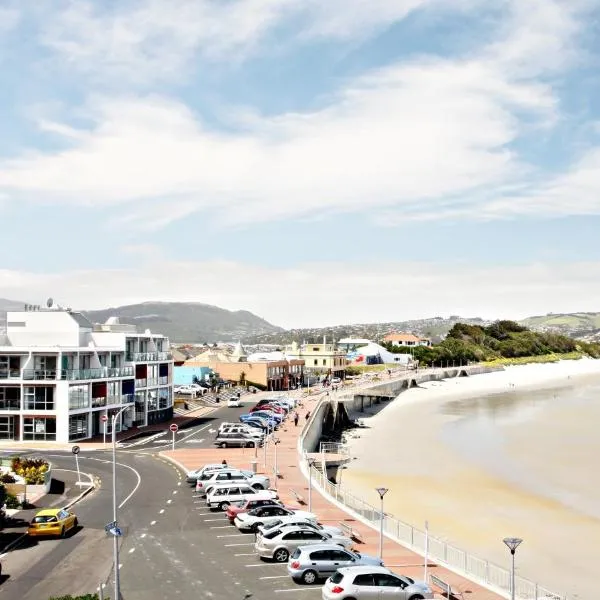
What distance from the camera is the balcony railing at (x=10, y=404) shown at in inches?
2717

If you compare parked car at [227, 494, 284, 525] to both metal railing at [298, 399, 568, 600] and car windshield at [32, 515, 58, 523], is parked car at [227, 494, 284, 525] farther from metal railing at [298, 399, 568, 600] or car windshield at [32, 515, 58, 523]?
car windshield at [32, 515, 58, 523]

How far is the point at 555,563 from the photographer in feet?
128

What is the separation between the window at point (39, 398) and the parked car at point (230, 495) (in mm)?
32074

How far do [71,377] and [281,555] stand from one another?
43.2 meters

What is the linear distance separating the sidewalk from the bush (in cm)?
1125

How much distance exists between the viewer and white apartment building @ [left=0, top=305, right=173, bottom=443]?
68.9m

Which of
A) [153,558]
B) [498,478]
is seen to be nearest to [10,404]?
[498,478]

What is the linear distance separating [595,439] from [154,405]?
159ft

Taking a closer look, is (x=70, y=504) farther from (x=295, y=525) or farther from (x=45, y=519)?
(x=295, y=525)

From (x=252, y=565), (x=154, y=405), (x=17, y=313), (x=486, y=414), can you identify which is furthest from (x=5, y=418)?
(x=486, y=414)

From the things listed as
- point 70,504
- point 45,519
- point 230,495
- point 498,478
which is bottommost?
point 498,478

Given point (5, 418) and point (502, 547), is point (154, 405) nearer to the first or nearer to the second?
point (5, 418)

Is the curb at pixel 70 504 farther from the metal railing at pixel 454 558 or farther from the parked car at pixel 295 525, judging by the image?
the metal railing at pixel 454 558

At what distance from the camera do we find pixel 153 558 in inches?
1248
